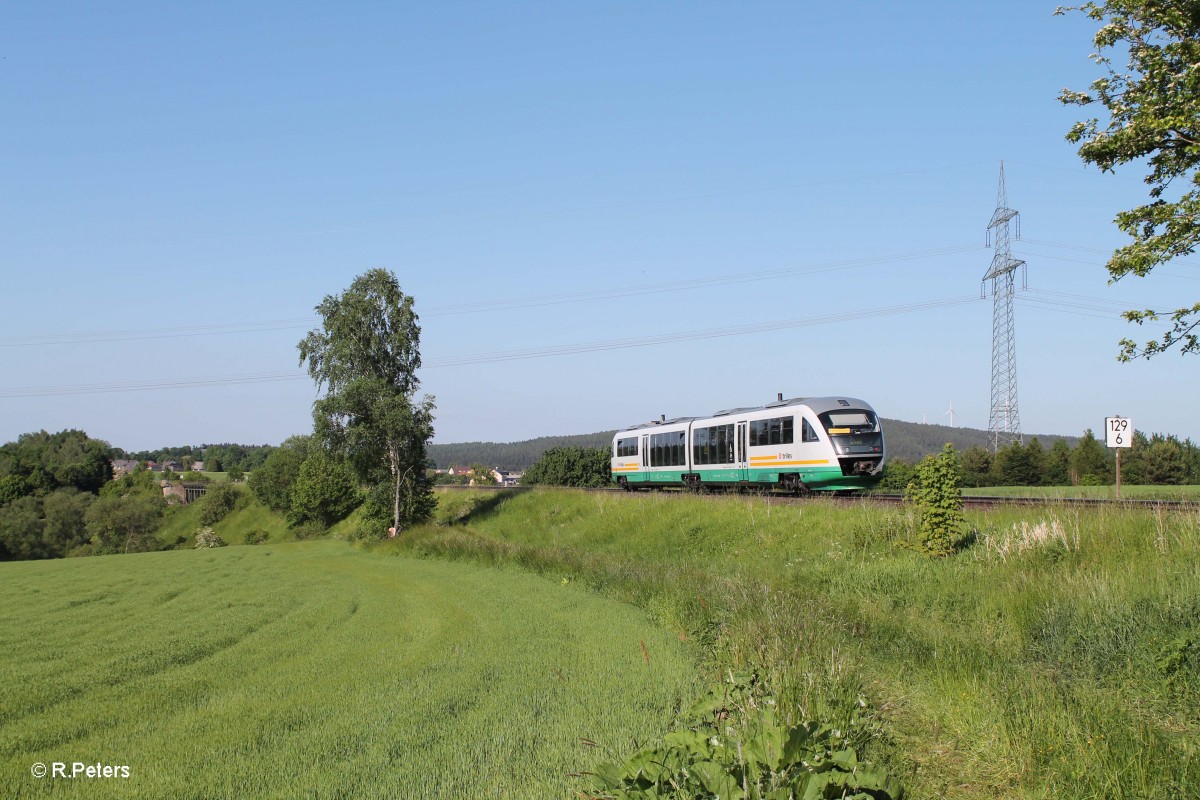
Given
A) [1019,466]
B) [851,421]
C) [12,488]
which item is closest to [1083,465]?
[1019,466]

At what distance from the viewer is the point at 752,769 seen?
4.63m

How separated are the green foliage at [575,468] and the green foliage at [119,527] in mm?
38656

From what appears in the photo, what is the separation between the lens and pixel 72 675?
1071cm

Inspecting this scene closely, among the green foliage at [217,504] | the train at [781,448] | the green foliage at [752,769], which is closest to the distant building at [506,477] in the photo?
the green foliage at [217,504]

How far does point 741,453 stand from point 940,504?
15.2 m

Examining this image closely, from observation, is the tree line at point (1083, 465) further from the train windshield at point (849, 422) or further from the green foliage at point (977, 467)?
the train windshield at point (849, 422)

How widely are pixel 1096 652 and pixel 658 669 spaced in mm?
4863

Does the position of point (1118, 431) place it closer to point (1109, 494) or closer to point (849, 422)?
point (1109, 494)

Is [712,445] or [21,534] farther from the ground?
[712,445]

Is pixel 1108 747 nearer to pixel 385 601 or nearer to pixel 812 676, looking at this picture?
pixel 812 676

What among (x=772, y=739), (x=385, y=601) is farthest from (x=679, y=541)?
(x=772, y=739)

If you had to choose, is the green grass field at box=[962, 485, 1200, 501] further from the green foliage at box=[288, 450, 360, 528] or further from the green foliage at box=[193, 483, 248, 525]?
the green foliage at box=[193, 483, 248, 525]

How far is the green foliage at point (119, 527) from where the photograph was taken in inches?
3250

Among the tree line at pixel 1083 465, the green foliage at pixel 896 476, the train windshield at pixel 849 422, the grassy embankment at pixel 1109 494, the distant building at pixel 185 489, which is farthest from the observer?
the distant building at pixel 185 489
